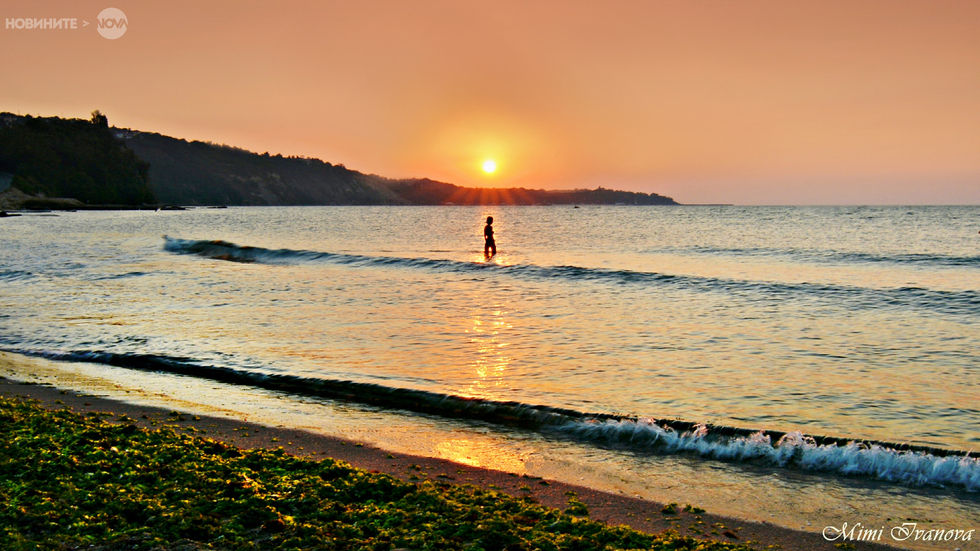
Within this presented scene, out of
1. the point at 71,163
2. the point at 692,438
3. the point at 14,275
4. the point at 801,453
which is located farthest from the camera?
the point at 71,163

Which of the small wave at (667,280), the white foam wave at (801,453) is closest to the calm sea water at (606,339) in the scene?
the white foam wave at (801,453)

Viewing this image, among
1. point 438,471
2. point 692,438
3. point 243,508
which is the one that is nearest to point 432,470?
point 438,471

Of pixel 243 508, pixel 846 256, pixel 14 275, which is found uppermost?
pixel 846 256

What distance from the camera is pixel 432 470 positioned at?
6.47 m

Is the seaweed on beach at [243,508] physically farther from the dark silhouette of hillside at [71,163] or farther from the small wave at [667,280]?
the dark silhouette of hillside at [71,163]

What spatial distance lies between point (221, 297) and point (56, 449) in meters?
14.9

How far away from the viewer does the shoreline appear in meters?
5.10

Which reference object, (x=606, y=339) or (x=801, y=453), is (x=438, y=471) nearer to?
(x=801, y=453)

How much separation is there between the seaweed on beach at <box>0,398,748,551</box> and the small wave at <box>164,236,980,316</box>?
58.0 ft

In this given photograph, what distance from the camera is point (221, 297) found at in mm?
20344

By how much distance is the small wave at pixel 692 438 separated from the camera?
6.66 m

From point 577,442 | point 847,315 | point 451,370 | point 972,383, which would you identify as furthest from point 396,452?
point 847,315

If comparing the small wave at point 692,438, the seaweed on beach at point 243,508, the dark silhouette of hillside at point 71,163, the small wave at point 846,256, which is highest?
the dark silhouette of hillside at point 71,163

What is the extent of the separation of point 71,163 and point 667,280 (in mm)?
180172
